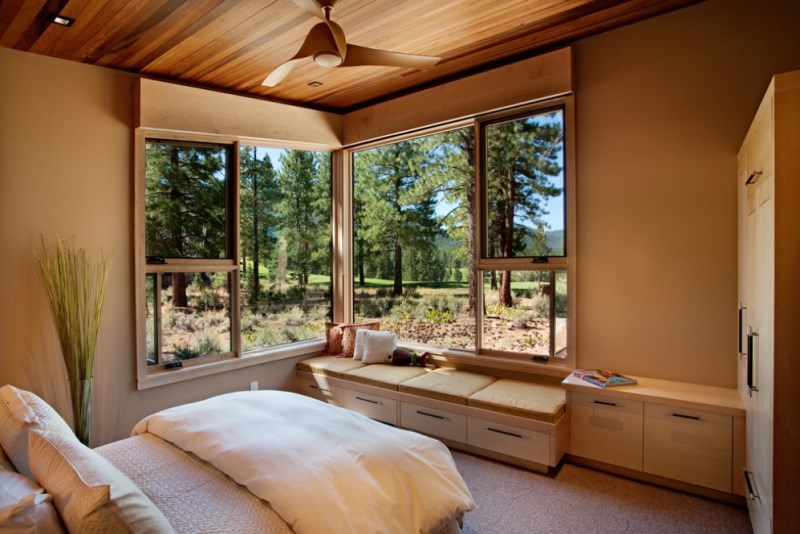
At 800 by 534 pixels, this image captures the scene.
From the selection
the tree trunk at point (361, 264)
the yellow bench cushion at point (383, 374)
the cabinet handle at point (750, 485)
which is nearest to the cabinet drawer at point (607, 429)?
the cabinet handle at point (750, 485)

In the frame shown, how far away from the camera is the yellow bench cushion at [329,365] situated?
→ 158 inches

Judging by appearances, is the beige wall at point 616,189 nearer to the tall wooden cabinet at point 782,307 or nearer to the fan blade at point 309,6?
the tall wooden cabinet at point 782,307

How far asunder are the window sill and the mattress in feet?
4.82

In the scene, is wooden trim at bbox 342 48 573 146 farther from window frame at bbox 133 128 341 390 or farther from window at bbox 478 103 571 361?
window frame at bbox 133 128 341 390

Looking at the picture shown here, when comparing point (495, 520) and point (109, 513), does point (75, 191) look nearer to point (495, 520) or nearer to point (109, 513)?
point (109, 513)

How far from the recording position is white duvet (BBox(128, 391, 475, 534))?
157cm

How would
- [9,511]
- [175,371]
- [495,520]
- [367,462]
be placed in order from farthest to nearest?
1. [175,371]
2. [495,520]
3. [367,462]
4. [9,511]

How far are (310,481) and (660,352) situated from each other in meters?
2.47

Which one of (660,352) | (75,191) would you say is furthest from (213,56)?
(660,352)

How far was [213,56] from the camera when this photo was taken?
325 centimetres

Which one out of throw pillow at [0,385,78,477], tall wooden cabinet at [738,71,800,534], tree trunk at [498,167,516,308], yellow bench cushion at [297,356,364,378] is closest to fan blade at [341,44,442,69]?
tree trunk at [498,167,516,308]

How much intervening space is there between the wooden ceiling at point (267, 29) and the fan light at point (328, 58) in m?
0.46

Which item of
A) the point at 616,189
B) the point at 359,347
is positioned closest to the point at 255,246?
the point at 359,347

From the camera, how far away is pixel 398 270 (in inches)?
176
